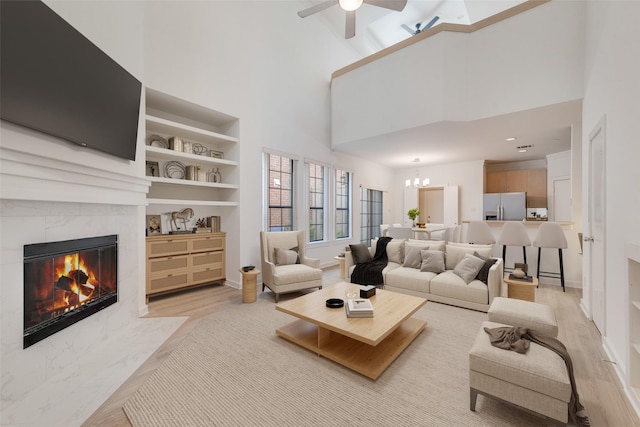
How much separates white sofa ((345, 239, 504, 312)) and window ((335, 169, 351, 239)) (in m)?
2.33

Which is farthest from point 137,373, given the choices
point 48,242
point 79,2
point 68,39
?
point 79,2

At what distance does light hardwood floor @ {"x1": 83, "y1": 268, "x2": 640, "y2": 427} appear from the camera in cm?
165

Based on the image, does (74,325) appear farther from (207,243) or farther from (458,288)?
(458,288)

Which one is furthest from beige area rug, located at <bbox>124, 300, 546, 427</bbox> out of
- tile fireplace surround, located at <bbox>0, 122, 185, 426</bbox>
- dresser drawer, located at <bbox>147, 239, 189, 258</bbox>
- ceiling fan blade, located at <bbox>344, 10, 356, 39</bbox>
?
ceiling fan blade, located at <bbox>344, 10, 356, 39</bbox>

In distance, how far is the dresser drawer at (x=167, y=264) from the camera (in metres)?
3.67

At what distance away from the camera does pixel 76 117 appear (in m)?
2.05

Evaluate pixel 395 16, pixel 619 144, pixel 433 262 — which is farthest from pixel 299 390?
pixel 395 16

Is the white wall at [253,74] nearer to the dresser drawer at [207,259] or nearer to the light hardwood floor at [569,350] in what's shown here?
the dresser drawer at [207,259]

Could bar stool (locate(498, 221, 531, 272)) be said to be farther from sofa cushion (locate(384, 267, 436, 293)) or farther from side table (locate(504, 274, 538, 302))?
sofa cushion (locate(384, 267, 436, 293))

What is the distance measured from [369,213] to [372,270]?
3.97 metres

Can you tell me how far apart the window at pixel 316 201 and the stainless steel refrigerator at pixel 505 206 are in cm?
469

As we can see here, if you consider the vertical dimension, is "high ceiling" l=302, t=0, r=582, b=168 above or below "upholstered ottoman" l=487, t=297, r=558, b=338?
above

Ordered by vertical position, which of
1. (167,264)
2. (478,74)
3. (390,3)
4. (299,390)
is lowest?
(299,390)

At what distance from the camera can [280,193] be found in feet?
17.4
